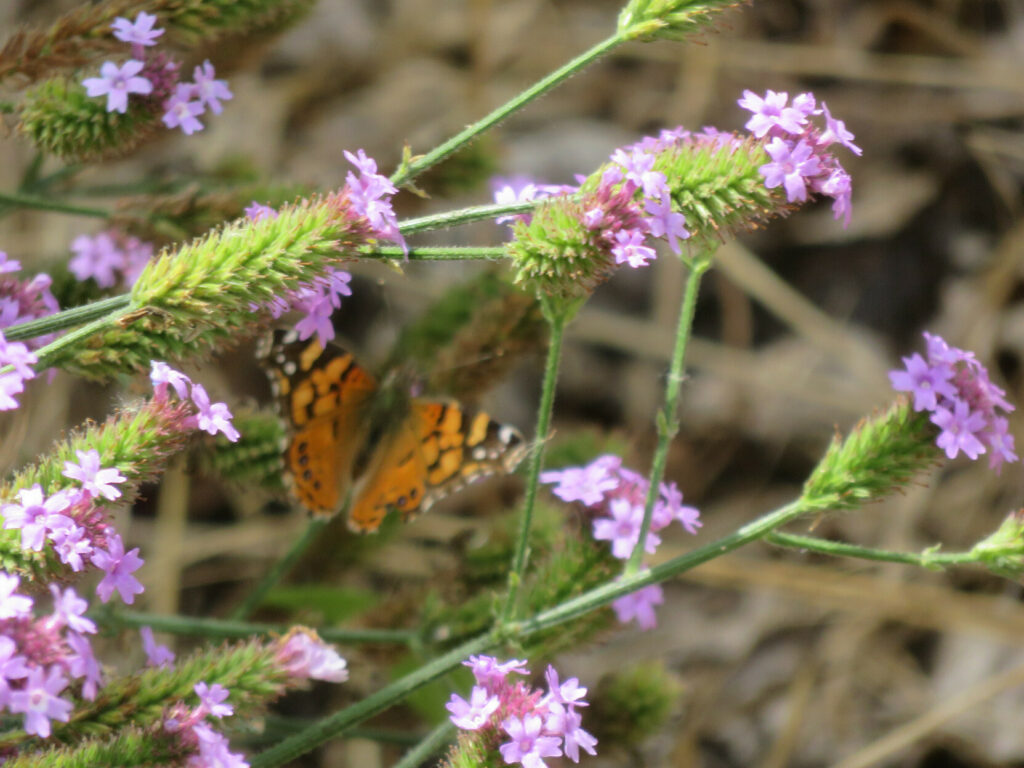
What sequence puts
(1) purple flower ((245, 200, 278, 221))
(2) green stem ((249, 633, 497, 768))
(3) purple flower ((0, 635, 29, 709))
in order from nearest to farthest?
(3) purple flower ((0, 635, 29, 709)) < (1) purple flower ((245, 200, 278, 221)) < (2) green stem ((249, 633, 497, 768))

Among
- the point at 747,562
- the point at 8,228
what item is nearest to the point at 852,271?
the point at 747,562

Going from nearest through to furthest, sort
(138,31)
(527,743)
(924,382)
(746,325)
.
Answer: (527,743)
(138,31)
(924,382)
(746,325)

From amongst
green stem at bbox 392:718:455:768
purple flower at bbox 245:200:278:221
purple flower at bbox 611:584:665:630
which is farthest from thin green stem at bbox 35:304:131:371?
purple flower at bbox 611:584:665:630

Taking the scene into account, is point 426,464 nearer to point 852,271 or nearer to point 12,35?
point 12,35

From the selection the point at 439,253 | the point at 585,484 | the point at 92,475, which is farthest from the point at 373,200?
the point at 585,484

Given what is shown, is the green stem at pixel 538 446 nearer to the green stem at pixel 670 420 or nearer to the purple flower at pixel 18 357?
the green stem at pixel 670 420

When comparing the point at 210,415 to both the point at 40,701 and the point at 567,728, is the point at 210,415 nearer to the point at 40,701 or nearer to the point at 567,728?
the point at 40,701

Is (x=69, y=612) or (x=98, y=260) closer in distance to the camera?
(x=69, y=612)

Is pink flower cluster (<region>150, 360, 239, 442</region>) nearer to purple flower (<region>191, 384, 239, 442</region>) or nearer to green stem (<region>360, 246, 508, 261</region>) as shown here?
purple flower (<region>191, 384, 239, 442</region>)
